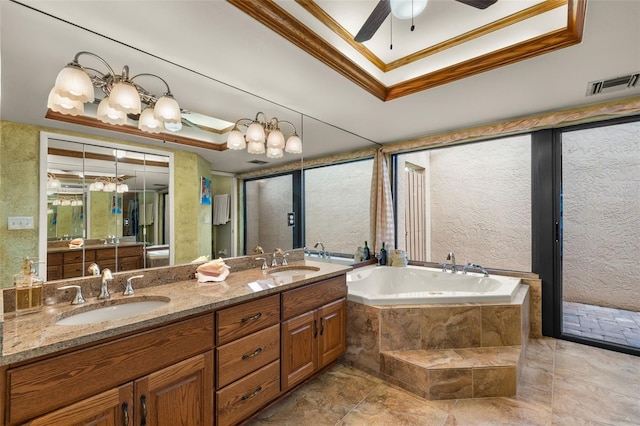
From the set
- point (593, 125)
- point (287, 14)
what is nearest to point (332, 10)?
point (287, 14)

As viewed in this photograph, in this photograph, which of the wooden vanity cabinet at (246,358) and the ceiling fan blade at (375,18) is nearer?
the ceiling fan blade at (375,18)

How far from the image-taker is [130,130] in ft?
5.42

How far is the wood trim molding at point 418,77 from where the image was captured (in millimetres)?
1406

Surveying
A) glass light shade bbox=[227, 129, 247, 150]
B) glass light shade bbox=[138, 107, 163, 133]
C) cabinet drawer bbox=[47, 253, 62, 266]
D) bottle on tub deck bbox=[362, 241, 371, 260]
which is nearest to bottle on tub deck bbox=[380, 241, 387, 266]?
bottle on tub deck bbox=[362, 241, 371, 260]

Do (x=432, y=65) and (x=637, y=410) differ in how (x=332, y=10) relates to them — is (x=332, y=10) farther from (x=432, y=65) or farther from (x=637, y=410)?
(x=637, y=410)

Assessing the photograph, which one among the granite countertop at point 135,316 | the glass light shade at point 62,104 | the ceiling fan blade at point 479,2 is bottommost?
the granite countertop at point 135,316

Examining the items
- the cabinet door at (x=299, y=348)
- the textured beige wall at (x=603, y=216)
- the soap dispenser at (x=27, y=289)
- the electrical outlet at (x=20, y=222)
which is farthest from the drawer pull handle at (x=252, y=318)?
the textured beige wall at (x=603, y=216)

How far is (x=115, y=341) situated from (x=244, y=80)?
5.74 feet

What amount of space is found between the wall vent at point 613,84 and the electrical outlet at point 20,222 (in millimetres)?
3698

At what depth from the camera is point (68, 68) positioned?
51.7 inches

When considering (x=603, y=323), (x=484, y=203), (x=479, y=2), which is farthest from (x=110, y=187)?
(x=484, y=203)

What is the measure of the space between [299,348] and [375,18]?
79.8 inches

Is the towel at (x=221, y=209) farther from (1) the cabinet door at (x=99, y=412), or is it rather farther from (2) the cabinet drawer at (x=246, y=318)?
(1) the cabinet door at (x=99, y=412)

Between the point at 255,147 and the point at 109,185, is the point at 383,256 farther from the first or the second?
the point at 109,185
